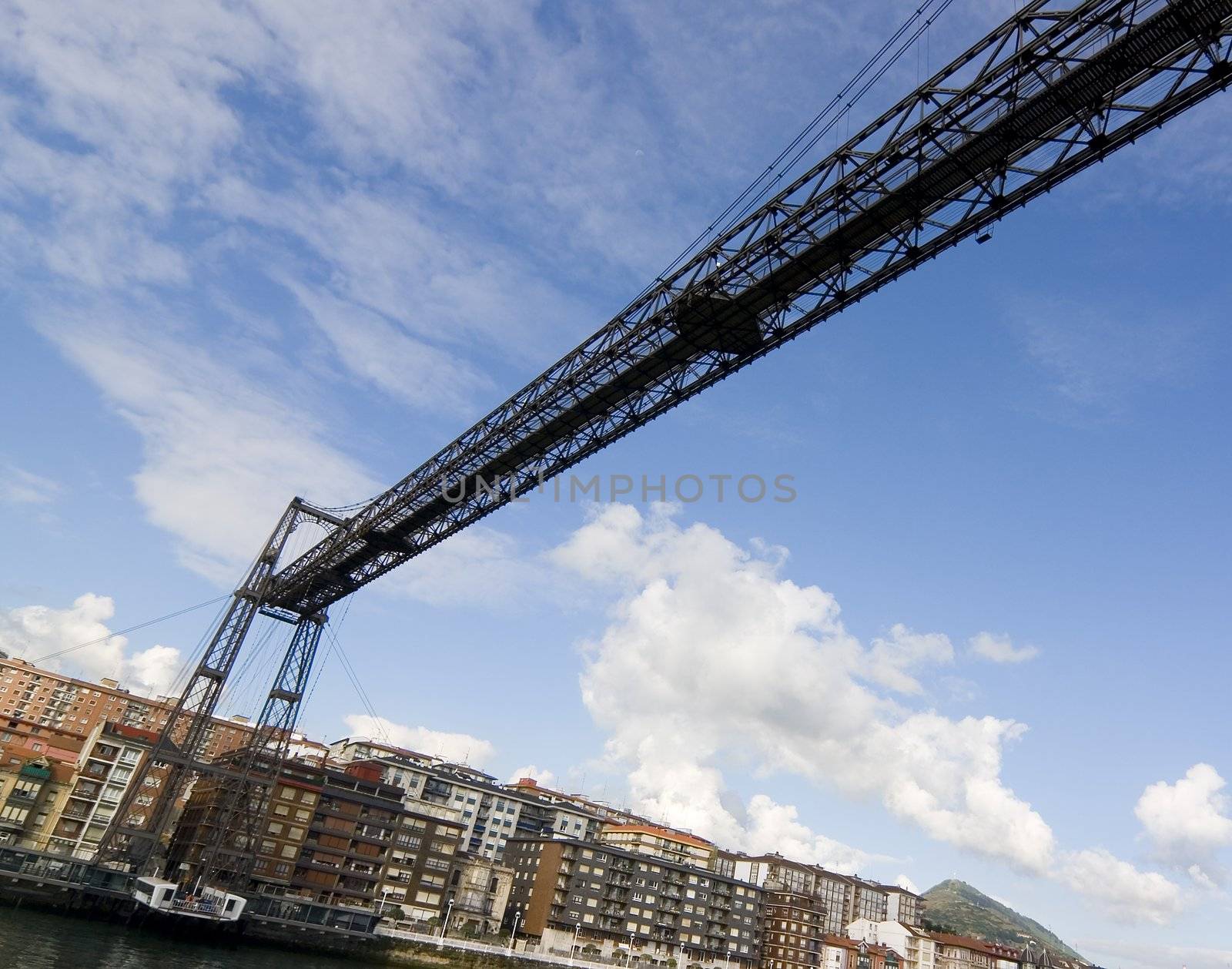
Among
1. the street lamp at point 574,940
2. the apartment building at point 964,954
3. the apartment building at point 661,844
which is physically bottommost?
the street lamp at point 574,940

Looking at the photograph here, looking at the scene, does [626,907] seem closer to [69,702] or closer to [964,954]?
[964,954]

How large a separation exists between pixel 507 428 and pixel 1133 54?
769 inches

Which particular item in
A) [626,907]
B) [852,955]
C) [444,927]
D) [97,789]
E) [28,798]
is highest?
[852,955]

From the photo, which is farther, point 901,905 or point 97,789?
point 901,905

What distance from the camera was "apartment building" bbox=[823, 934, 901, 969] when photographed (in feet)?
260

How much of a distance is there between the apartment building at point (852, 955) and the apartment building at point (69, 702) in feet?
232

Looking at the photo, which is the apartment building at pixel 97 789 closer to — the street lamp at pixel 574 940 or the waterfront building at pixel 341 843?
the waterfront building at pixel 341 843

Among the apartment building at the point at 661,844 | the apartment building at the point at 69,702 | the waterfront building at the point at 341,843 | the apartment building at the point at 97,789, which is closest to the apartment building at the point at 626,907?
the apartment building at the point at 661,844

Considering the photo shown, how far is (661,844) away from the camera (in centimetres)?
7575

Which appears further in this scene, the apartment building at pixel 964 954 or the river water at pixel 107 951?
the apartment building at pixel 964 954

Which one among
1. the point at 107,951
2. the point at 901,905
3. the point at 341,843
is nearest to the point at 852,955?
the point at 901,905

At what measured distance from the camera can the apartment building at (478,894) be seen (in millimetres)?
63062

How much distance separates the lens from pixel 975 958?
9050cm

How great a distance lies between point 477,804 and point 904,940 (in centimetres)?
5009
